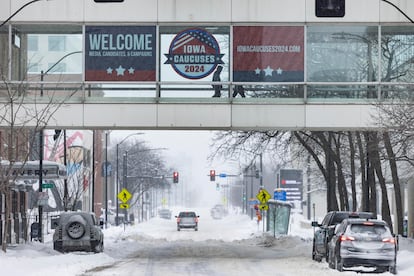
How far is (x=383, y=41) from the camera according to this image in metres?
31.6

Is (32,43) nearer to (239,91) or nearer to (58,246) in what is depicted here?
(239,91)

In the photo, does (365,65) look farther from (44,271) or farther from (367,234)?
(44,271)

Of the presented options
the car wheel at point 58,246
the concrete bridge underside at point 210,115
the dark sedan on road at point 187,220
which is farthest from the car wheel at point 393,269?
the dark sedan on road at point 187,220

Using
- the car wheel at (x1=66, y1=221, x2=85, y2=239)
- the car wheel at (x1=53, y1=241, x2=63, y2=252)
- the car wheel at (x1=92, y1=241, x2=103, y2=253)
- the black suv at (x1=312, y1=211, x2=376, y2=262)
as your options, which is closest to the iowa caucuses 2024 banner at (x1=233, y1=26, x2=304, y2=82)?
the black suv at (x1=312, y1=211, x2=376, y2=262)

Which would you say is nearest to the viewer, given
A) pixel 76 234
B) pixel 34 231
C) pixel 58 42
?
pixel 58 42

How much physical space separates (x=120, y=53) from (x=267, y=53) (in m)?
5.12

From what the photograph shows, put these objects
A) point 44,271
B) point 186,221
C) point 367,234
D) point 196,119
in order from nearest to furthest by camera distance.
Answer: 1. point 44,271
2. point 367,234
3. point 196,119
4. point 186,221

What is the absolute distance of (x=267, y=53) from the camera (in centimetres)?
3102

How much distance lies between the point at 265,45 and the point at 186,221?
46.7 metres

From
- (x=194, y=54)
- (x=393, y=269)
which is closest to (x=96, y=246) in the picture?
(x=194, y=54)

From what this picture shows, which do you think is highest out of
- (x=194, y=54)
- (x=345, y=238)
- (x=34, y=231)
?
(x=194, y=54)

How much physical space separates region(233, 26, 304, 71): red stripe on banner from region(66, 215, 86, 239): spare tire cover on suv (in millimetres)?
8496

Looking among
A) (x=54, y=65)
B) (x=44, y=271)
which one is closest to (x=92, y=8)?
(x=54, y=65)

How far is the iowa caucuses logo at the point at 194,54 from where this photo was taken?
31031 mm
